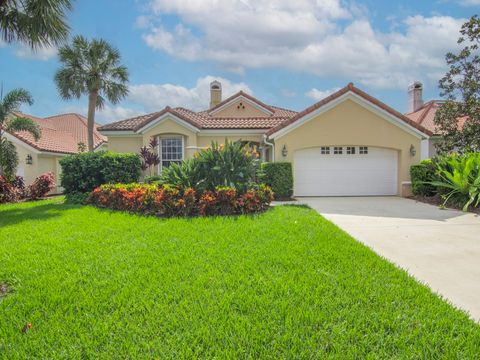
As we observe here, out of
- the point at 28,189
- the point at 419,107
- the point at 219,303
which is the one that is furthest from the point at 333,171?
the point at 419,107

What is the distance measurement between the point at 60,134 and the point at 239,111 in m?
17.1

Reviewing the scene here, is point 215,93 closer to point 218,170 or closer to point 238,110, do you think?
point 238,110

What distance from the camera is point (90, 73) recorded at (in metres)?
21.0

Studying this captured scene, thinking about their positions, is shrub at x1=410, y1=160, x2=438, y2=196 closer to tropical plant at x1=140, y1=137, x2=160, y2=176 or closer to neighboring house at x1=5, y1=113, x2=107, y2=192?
tropical plant at x1=140, y1=137, x2=160, y2=176

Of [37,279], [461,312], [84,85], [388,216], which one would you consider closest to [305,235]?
[461,312]

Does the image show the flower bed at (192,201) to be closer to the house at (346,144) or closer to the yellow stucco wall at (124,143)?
the house at (346,144)

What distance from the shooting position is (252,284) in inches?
175

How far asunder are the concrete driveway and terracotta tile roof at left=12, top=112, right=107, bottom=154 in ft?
62.3

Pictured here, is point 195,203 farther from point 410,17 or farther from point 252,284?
point 410,17

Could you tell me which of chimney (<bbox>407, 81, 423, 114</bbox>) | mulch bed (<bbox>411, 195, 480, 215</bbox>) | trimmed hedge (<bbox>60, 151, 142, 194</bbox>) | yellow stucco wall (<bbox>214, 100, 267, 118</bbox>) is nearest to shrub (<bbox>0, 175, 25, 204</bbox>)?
trimmed hedge (<bbox>60, 151, 142, 194</bbox>)

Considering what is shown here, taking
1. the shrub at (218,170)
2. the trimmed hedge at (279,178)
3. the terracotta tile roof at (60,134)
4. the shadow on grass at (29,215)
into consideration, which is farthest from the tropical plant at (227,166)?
the terracotta tile roof at (60,134)

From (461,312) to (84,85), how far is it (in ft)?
76.6

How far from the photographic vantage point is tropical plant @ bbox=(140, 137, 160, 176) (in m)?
16.6

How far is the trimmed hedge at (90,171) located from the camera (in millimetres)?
14406
